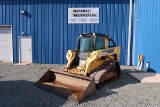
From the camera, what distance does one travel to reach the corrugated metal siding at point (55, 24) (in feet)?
50.5

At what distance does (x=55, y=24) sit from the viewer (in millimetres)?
15672

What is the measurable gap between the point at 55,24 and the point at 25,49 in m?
2.51

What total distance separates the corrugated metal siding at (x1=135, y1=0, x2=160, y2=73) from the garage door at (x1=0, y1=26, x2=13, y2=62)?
8011mm

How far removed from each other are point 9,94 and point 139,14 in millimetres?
9229

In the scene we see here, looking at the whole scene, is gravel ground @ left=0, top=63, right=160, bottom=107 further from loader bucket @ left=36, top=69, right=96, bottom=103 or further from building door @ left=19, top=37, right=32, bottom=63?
building door @ left=19, top=37, right=32, bottom=63

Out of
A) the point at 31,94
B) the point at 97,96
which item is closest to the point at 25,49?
the point at 31,94

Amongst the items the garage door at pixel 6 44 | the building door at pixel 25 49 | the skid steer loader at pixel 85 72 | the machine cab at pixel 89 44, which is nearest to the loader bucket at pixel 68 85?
the skid steer loader at pixel 85 72

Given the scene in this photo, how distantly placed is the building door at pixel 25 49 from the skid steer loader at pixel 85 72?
6383mm

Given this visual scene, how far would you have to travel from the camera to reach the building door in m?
15.9

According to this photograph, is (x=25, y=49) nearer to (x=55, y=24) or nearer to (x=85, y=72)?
(x=55, y=24)

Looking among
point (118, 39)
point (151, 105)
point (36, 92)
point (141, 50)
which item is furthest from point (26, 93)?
point (118, 39)

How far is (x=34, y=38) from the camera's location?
1584cm

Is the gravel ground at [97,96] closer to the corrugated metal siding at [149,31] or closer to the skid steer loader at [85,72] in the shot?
the skid steer loader at [85,72]

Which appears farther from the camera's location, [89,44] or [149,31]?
[149,31]
